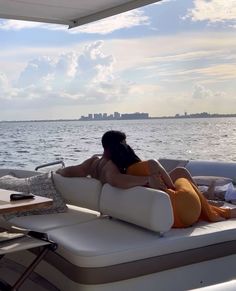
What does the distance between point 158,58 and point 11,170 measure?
2083 cm

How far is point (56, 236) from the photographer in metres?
3.05

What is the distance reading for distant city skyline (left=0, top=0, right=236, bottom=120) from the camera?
71.2ft

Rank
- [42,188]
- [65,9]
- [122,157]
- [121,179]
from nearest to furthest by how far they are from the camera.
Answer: [121,179]
[122,157]
[42,188]
[65,9]

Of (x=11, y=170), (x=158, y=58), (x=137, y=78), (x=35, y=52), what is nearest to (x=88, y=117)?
(x=137, y=78)

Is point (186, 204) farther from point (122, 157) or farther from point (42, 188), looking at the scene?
point (42, 188)

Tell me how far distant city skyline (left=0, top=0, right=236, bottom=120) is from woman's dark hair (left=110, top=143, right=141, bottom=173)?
1596 centimetres

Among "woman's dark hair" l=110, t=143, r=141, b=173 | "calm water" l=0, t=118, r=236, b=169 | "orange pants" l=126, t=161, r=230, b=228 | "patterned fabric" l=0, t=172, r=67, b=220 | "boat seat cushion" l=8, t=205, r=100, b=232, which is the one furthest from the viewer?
"calm water" l=0, t=118, r=236, b=169

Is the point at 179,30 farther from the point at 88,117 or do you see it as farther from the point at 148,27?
the point at 88,117

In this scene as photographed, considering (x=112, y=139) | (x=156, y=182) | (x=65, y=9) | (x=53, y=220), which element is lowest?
(x=53, y=220)

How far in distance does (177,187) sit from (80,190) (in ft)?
2.49

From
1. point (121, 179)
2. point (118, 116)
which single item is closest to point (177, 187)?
point (121, 179)

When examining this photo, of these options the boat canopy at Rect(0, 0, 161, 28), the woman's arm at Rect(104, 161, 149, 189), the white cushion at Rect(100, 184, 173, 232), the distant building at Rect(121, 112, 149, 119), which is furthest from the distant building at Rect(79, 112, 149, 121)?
the white cushion at Rect(100, 184, 173, 232)

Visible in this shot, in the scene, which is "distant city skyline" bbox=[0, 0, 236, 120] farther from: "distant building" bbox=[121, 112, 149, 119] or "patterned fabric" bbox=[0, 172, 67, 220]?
"patterned fabric" bbox=[0, 172, 67, 220]

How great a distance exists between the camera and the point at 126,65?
24.6 meters
